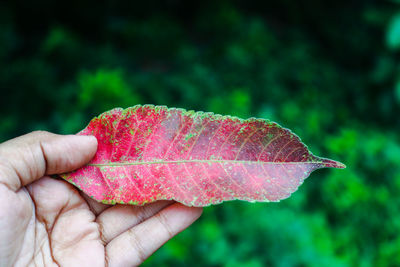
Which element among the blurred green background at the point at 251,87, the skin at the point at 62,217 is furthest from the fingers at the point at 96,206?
the blurred green background at the point at 251,87

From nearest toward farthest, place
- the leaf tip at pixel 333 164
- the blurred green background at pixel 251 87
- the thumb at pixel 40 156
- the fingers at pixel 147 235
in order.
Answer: the leaf tip at pixel 333 164 → the thumb at pixel 40 156 → the fingers at pixel 147 235 → the blurred green background at pixel 251 87

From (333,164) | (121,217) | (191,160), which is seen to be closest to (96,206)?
(121,217)

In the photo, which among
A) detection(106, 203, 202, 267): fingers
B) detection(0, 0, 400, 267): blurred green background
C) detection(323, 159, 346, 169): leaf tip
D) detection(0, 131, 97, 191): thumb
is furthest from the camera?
detection(0, 0, 400, 267): blurred green background

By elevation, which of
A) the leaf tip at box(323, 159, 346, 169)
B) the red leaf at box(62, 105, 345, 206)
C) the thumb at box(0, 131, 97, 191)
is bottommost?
the thumb at box(0, 131, 97, 191)

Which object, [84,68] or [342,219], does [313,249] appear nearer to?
[342,219]

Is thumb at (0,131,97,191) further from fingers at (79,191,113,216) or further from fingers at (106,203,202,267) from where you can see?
fingers at (106,203,202,267)

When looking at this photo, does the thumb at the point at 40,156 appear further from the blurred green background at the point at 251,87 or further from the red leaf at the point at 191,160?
the blurred green background at the point at 251,87

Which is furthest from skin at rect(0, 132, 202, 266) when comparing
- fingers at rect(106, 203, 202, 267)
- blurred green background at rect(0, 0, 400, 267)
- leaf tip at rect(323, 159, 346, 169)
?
blurred green background at rect(0, 0, 400, 267)
